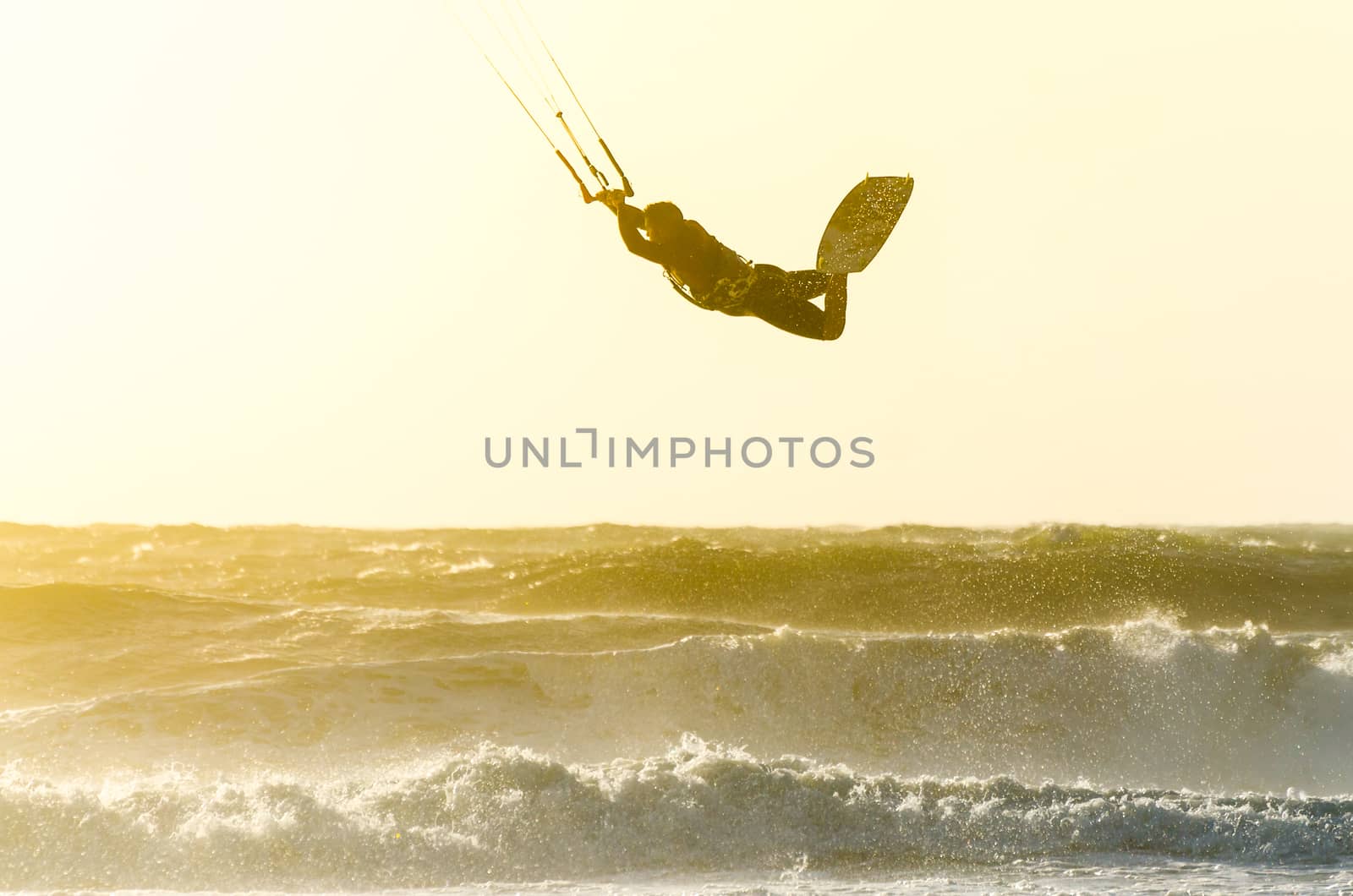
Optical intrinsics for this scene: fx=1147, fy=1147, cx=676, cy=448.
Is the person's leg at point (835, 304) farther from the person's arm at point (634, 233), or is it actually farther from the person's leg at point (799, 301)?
the person's arm at point (634, 233)

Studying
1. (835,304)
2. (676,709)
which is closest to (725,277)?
(835,304)

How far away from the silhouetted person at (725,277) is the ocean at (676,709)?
112 inches

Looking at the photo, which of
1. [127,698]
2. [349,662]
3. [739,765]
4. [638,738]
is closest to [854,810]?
[739,765]

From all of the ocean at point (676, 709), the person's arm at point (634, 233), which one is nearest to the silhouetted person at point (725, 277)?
the person's arm at point (634, 233)

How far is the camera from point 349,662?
8.24 metres

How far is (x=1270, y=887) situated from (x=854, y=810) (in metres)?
2.04

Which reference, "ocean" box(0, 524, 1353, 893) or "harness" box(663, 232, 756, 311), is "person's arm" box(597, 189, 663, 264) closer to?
"harness" box(663, 232, 756, 311)

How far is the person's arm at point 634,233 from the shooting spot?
4.55m

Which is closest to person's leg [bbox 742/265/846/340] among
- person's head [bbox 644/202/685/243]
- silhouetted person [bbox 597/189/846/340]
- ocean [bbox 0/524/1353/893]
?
silhouetted person [bbox 597/189/846/340]

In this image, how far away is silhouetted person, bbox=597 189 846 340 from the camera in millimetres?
4508

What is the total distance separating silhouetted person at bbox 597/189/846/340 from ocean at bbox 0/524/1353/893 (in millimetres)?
2842

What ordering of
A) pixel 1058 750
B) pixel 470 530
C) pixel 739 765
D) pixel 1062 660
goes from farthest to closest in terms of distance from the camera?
pixel 470 530
pixel 1062 660
pixel 1058 750
pixel 739 765

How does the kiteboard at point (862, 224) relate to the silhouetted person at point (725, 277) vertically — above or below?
above

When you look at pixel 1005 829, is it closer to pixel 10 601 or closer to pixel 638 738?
pixel 638 738
